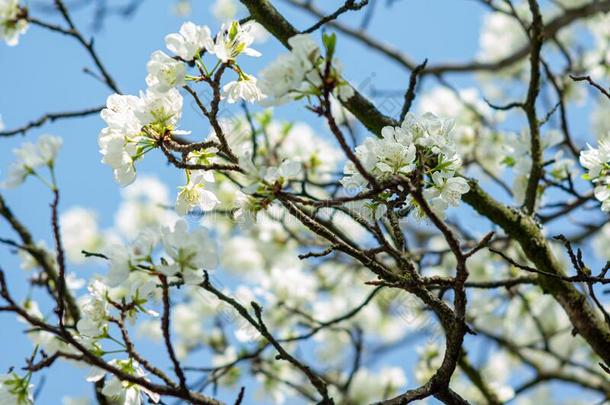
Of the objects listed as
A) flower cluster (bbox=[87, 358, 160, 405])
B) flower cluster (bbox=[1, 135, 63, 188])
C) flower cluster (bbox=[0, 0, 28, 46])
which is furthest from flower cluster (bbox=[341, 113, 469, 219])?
flower cluster (bbox=[0, 0, 28, 46])

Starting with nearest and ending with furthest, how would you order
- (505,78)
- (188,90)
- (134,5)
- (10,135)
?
(188,90) → (10,135) → (134,5) → (505,78)

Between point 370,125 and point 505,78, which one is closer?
point 370,125

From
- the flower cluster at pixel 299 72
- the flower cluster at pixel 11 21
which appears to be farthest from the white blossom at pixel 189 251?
the flower cluster at pixel 11 21

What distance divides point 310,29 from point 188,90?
53 centimetres

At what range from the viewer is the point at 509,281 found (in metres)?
2.53

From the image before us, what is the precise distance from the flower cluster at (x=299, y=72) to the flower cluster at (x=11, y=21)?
A: 1.98 metres

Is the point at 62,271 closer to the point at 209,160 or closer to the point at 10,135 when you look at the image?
the point at 209,160

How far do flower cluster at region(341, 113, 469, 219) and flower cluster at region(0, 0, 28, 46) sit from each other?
1916 mm

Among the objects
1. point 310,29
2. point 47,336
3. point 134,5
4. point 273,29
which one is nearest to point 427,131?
point 310,29

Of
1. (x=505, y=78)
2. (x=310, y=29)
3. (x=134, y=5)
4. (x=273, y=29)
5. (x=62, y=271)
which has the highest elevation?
(x=505, y=78)

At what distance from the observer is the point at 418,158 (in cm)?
169

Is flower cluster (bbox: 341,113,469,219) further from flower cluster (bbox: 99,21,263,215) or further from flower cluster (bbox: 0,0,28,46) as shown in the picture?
flower cluster (bbox: 0,0,28,46)

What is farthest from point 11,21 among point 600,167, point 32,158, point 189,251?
point 600,167

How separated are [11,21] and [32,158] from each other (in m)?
0.94
